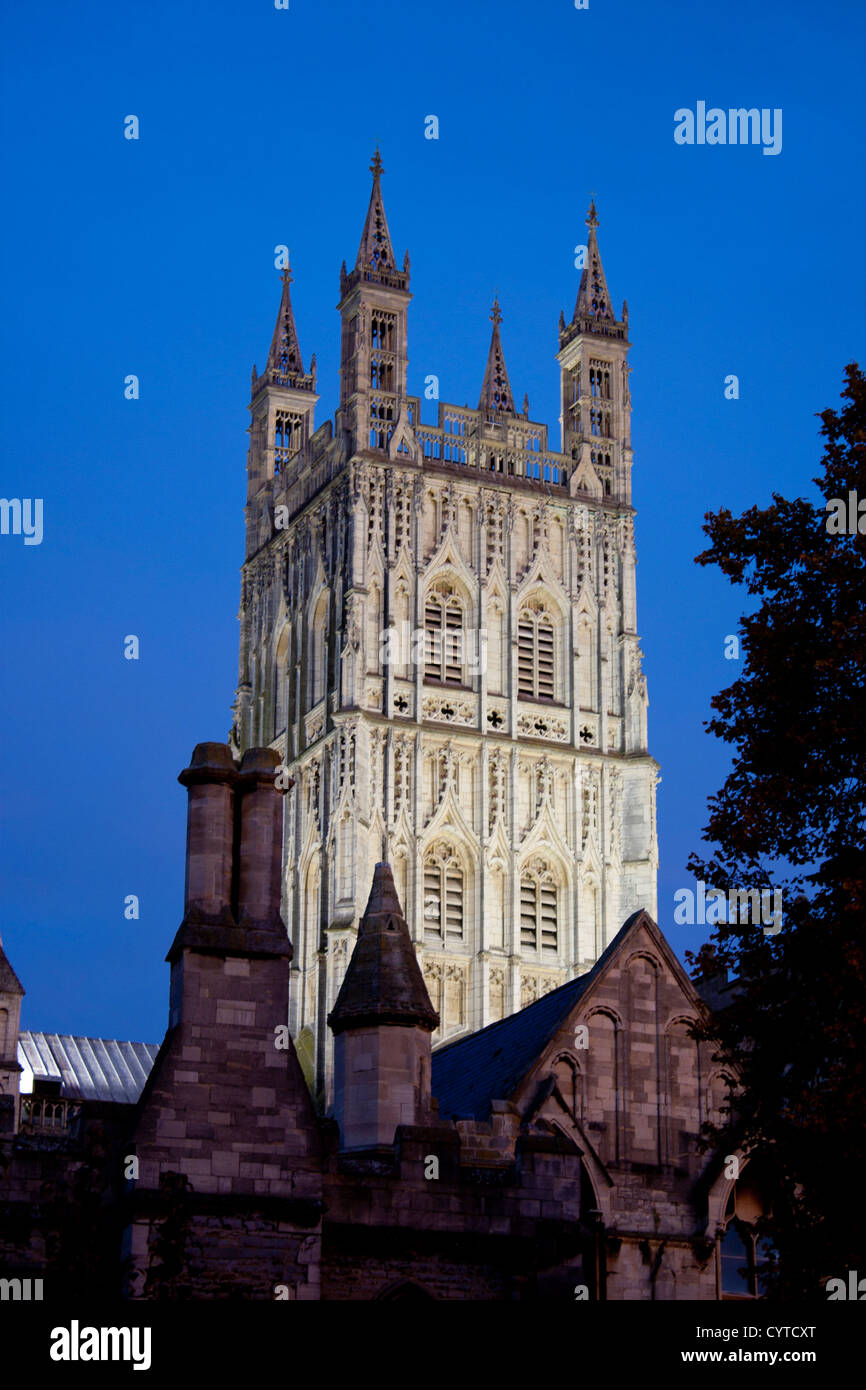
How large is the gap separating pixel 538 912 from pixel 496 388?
19.7 meters

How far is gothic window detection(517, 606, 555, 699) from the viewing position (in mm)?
84062

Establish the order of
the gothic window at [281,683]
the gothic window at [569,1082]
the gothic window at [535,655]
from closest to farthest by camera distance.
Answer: the gothic window at [569,1082] → the gothic window at [535,655] → the gothic window at [281,683]

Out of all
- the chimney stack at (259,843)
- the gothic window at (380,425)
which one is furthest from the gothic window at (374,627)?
the chimney stack at (259,843)

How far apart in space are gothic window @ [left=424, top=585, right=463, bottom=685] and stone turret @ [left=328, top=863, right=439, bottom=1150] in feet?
186

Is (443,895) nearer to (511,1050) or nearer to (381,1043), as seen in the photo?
(511,1050)

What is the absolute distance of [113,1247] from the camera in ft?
72.0

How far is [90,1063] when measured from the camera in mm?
64000

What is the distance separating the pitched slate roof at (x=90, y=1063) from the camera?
62.2 metres

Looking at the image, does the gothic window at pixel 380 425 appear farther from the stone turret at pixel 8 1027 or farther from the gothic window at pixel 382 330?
the stone turret at pixel 8 1027

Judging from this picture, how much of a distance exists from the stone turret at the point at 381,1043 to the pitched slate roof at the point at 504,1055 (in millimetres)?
1291

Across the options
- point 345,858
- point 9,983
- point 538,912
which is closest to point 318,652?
point 345,858
